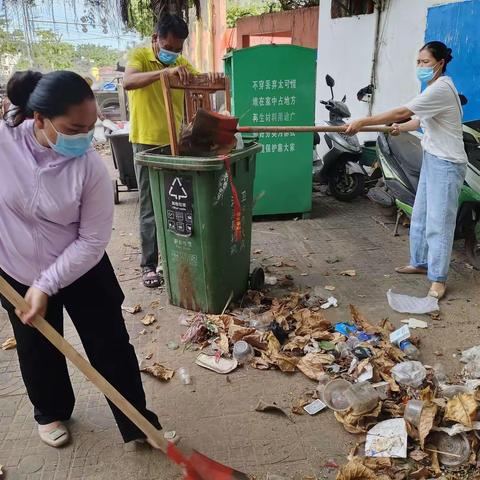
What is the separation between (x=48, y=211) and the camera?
1826mm

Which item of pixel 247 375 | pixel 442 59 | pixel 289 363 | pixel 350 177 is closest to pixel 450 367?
pixel 289 363

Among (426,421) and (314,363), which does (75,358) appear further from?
(426,421)

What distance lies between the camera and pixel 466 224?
4355mm

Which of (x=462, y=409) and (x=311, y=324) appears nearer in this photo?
(x=462, y=409)

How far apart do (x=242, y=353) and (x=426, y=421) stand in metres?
1.17

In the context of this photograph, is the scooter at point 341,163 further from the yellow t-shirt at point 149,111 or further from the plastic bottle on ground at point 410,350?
the plastic bottle on ground at point 410,350

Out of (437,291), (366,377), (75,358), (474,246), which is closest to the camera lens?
(75,358)

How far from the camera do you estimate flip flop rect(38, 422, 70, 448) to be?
2420mm

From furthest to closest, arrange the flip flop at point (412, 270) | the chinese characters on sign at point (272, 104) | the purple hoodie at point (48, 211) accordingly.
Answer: the chinese characters on sign at point (272, 104)
the flip flop at point (412, 270)
the purple hoodie at point (48, 211)

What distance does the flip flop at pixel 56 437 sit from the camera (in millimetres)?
2420

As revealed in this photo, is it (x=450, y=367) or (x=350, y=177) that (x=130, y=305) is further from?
(x=350, y=177)

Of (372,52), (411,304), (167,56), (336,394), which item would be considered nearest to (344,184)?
(372,52)

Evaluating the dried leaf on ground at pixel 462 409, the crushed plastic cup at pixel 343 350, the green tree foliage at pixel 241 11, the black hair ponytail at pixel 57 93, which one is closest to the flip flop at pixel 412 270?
the crushed plastic cup at pixel 343 350

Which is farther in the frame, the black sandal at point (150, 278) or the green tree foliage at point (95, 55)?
the green tree foliage at point (95, 55)
